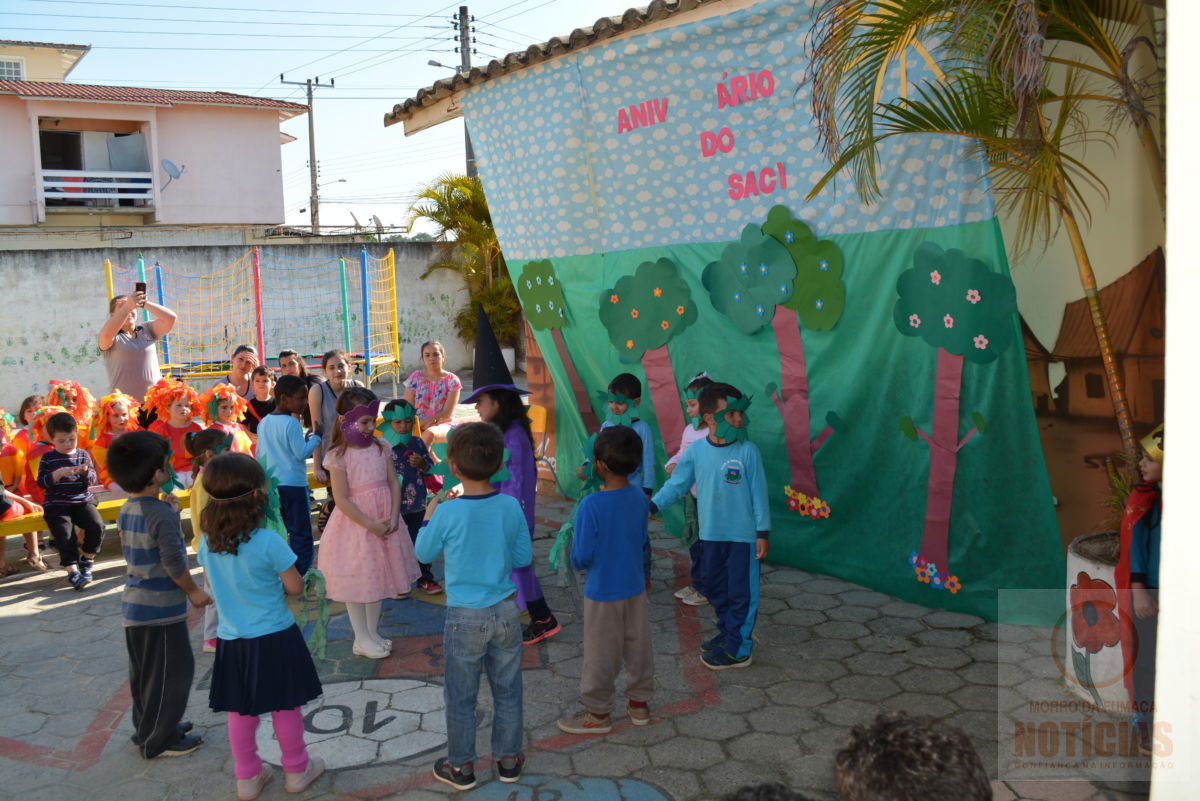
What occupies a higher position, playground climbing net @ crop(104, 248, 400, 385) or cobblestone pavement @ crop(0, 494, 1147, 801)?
playground climbing net @ crop(104, 248, 400, 385)

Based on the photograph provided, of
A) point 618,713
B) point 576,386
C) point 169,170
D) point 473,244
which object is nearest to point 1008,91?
point 618,713

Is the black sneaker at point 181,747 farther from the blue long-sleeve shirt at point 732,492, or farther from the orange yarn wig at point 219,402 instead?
the orange yarn wig at point 219,402

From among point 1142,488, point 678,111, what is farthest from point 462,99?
point 1142,488

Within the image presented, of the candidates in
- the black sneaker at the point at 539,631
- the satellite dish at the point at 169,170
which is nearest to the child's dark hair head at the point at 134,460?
the black sneaker at the point at 539,631

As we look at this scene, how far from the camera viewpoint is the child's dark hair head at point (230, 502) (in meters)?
3.66

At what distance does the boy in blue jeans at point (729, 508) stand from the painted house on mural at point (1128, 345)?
184 centimetres

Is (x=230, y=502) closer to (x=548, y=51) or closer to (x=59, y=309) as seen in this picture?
(x=548, y=51)

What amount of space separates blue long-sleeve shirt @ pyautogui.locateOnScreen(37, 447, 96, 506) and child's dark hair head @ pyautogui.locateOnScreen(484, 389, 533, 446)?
331 centimetres

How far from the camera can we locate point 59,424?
21.7 feet

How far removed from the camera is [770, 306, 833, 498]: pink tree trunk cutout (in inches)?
242

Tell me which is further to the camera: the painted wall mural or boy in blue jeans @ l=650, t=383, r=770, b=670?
the painted wall mural

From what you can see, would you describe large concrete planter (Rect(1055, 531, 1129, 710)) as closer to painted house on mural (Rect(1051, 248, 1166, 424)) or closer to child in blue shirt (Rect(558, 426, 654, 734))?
painted house on mural (Rect(1051, 248, 1166, 424))

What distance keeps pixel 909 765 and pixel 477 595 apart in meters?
2.22

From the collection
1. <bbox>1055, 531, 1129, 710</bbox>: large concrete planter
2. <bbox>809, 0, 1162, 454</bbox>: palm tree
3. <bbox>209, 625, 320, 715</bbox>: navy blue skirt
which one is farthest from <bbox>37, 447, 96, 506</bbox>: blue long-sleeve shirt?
<bbox>1055, 531, 1129, 710</bbox>: large concrete planter
